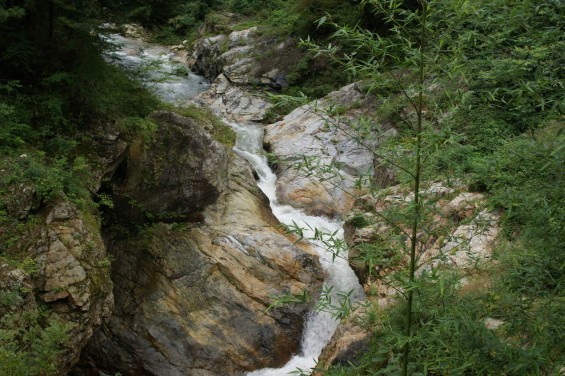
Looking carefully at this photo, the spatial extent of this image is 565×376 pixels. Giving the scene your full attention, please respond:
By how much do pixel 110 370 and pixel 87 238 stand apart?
2652 millimetres

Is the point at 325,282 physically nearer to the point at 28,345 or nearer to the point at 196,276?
the point at 196,276

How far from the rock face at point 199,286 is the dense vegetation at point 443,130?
4.54 ft

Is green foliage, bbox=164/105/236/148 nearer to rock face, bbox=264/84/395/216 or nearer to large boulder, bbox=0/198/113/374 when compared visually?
rock face, bbox=264/84/395/216

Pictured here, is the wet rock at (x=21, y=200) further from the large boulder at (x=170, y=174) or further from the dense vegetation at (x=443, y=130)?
the large boulder at (x=170, y=174)

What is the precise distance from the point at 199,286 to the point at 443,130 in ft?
22.3

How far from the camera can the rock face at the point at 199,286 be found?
8273 millimetres

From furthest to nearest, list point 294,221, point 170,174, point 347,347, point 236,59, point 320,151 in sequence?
point 236,59
point 320,151
point 170,174
point 347,347
point 294,221

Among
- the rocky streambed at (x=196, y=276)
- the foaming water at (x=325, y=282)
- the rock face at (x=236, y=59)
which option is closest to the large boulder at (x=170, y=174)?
the rocky streambed at (x=196, y=276)

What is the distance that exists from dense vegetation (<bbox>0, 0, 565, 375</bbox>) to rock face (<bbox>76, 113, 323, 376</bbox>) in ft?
4.54

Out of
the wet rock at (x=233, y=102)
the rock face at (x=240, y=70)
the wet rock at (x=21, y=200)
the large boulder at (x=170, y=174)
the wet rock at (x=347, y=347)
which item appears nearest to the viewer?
the wet rock at (x=21, y=200)

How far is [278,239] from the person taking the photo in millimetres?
10023

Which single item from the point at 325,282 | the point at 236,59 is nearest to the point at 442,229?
the point at 325,282

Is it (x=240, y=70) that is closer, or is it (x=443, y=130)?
(x=443, y=130)

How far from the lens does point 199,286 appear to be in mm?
8938
